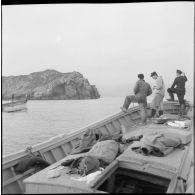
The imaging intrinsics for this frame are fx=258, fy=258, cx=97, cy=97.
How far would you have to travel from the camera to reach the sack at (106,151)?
296 cm

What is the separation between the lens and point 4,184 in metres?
2.78

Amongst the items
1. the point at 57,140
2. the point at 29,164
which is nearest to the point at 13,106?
the point at 57,140

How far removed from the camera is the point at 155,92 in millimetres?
5910

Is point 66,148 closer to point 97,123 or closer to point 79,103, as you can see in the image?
point 97,123

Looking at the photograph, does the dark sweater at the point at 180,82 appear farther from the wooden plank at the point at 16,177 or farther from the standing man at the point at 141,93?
the wooden plank at the point at 16,177

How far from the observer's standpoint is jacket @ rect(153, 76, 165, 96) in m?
5.83

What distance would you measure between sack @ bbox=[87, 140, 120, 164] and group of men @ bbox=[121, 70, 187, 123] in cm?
239

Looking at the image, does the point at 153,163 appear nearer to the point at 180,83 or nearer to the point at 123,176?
the point at 123,176

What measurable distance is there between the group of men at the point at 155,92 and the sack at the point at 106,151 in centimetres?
239

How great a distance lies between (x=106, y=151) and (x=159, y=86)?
3.15m

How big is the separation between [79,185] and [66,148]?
1837 millimetres

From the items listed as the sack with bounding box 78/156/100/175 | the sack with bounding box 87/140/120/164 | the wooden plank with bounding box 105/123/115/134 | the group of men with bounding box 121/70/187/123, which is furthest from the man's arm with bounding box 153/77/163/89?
the sack with bounding box 78/156/100/175

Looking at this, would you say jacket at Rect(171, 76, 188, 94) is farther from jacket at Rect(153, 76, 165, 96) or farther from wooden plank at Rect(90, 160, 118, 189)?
wooden plank at Rect(90, 160, 118, 189)

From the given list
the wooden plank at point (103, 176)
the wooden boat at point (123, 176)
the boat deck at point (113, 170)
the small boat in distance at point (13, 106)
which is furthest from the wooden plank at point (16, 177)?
the small boat in distance at point (13, 106)
